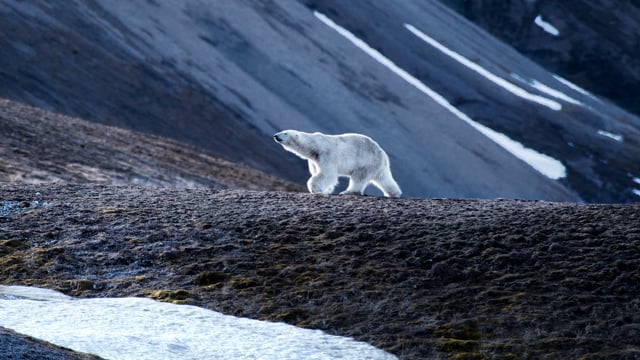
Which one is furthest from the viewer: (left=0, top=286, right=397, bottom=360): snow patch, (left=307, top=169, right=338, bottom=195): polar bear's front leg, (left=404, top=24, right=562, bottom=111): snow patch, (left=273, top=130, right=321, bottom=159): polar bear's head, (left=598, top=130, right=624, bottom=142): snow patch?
(left=404, top=24, right=562, bottom=111): snow patch

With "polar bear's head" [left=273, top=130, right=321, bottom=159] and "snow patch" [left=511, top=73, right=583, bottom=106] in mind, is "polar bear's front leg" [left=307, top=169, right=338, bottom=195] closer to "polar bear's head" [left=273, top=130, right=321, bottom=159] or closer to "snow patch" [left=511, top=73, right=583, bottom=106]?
"polar bear's head" [left=273, top=130, right=321, bottom=159]

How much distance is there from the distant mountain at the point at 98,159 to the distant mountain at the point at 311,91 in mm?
7080

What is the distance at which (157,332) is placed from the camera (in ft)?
41.1

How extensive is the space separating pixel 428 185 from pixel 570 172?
13.1 meters

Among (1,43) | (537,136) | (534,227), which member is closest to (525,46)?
(537,136)

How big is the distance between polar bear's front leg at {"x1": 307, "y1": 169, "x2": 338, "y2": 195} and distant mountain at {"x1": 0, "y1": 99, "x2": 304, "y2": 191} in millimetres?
8056

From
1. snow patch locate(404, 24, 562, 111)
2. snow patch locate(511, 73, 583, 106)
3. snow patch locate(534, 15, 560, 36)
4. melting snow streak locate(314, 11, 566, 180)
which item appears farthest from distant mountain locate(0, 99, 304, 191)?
snow patch locate(534, 15, 560, 36)

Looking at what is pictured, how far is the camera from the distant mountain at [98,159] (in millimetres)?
27156

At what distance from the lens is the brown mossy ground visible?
506 inches

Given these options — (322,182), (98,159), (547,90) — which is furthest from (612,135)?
(322,182)

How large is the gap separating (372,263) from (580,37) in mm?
79421

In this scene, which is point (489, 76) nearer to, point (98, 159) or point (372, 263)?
point (98, 159)

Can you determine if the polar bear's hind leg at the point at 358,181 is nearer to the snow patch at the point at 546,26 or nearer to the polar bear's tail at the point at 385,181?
the polar bear's tail at the point at 385,181

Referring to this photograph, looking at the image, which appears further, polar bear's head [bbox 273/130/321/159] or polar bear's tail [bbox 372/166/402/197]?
polar bear's tail [bbox 372/166/402/197]
